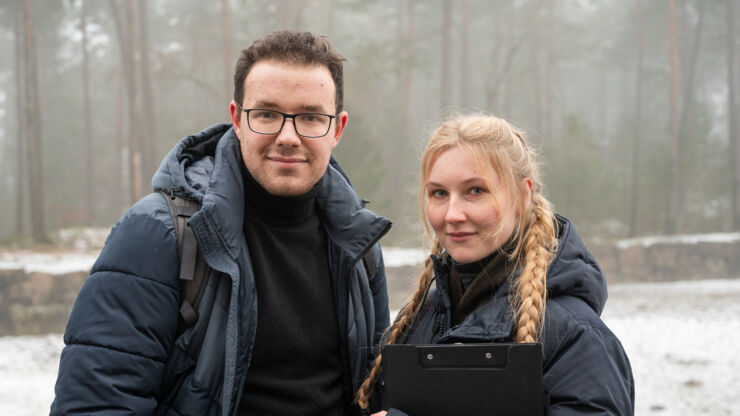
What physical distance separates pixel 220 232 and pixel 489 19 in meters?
31.7

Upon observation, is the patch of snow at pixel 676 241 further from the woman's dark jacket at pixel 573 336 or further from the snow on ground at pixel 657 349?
the woman's dark jacket at pixel 573 336

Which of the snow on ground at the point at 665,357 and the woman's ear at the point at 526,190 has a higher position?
the woman's ear at the point at 526,190

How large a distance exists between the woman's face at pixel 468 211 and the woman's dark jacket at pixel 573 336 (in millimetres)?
171

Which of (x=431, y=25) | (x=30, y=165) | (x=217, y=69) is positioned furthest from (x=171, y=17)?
(x=30, y=165)

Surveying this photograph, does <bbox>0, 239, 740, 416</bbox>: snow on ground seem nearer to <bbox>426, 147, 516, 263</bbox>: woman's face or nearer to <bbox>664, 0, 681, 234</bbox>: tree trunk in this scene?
<bbox>664, 0, 681, 234</bbox>: tree trunk

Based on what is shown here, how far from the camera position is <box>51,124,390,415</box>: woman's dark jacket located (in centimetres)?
206

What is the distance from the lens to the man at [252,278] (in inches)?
82.9

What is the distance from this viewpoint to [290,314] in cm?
256

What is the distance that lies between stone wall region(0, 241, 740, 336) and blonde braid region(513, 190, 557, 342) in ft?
11.3

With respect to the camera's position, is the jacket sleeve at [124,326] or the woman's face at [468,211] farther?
the woman's face at [468,211]

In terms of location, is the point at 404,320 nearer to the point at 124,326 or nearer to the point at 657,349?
the point at 124,326

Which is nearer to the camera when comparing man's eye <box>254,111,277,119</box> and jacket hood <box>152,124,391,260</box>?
jacket hood <box>152,124,391,260</box>

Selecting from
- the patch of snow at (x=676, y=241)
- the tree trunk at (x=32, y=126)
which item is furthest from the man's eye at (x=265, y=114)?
the patch of snow at (x=676, y=241)

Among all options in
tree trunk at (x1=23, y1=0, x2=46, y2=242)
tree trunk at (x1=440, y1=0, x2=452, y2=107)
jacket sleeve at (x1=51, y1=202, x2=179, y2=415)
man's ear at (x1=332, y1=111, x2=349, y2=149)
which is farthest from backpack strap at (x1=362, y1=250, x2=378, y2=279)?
tree trunk at (x1=440, y1=0, x2=452, y2=107)
